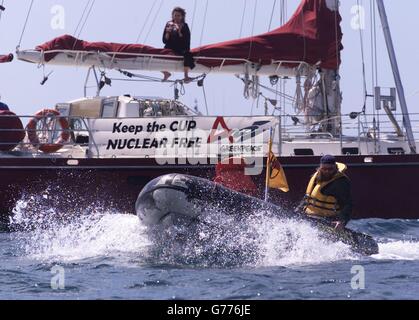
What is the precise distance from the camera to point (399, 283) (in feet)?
38.3

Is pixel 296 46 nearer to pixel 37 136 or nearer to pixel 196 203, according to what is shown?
pixel 37 136

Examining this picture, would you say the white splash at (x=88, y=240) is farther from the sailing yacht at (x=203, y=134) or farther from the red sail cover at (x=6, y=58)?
the red sail cover at (x=6, y=58)

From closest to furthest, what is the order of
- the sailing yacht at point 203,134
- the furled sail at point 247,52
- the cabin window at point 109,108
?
the sailing yacht at point 203,134 → the cabin window at point 109,108 → the furled sail at point 247,52

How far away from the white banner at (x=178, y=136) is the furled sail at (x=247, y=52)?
7.30ft

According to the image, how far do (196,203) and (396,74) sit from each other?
30.2 ft

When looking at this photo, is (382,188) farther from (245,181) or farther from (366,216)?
(245,181)

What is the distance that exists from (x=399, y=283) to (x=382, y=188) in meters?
8.58

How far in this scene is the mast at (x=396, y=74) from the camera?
68.2 ft

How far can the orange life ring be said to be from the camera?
19750mm

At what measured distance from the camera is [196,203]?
1359cm
